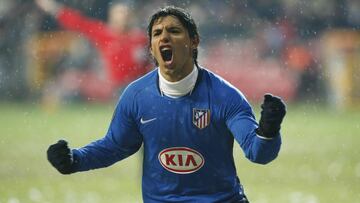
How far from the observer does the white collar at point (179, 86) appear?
5.87 meters

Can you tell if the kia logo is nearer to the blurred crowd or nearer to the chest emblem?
the chest emblem

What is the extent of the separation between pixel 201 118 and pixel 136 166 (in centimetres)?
768

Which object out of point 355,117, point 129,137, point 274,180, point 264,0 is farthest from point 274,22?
point 129,137

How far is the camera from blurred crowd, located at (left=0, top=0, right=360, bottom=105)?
69.7 feet

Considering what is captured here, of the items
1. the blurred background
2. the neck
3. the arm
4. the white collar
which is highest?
the blurred background

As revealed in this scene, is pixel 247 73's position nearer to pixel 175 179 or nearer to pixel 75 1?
pixel 75 1

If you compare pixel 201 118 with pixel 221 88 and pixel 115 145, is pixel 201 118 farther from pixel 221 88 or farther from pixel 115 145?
pixel 115 145

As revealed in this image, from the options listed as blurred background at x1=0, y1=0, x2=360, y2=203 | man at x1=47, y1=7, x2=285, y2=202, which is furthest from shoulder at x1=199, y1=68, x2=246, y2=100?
blurred background at x1=0, y1=0, x2=360, y2=203

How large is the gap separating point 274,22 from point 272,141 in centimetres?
1709

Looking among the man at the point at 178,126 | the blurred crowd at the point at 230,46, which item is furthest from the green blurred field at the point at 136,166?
the man at the point at 178,126

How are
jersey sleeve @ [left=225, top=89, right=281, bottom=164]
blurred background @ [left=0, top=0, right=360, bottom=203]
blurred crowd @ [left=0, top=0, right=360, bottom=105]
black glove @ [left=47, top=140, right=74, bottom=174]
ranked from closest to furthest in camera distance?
1. jersey sleeve @ [left=225, top=89, right=281, bottom=164]
2. black glove @ [left=47, top=140, right=74, bottom=174]
3. blurred background @ [left=0, top=0, right=360, bottom=203]
4. blurred crowd @ [left=0, top=0, right=360, bottom=105]

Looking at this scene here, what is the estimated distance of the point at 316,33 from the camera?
2186 centimetres

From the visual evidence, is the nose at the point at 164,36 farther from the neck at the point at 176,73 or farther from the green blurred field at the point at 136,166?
Answer: the green blurred field at the point at 136,166

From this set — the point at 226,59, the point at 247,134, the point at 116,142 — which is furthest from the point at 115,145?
the point at 226,59
